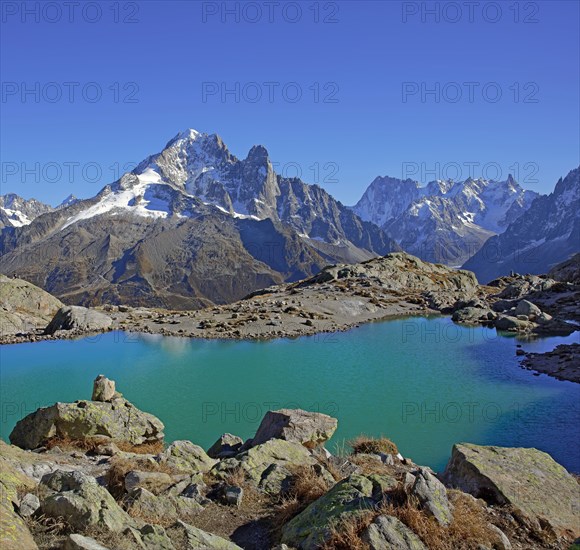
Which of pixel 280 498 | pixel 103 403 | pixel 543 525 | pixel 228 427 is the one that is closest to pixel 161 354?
pixel 228 427

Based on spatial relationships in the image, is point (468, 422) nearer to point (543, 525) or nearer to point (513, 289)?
point (543, 525)

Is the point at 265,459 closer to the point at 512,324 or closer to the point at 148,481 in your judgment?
the point at 148,481

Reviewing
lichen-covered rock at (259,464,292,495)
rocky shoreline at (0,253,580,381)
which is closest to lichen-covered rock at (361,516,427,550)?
lichen-covered rock at (259,464,292,495)

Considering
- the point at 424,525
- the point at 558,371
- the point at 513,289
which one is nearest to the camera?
the point at 424,525

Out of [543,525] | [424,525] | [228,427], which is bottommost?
[228,427]

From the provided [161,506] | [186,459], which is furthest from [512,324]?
[161,506]

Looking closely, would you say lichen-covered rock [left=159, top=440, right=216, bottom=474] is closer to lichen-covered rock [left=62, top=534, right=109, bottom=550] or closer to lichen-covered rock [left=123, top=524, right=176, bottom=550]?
lichen-covered rock [left=123, top=524, right=176, bottom=550]

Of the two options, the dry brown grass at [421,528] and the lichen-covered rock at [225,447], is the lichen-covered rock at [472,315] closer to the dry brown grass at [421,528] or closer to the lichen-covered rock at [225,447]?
the lichen-covered rock at [225,447]
